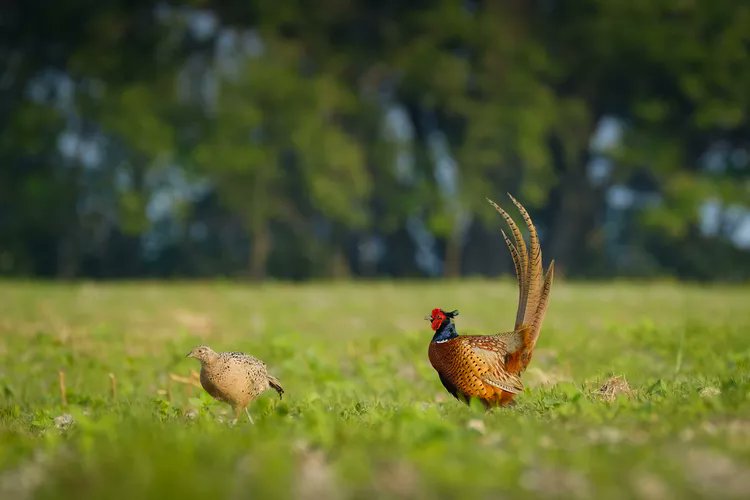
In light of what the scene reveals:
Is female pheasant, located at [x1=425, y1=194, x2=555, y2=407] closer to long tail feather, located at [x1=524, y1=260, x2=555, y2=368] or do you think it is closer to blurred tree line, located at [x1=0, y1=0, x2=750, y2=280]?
long tail feather, located at [x1=524, y1=260, x2=555, y2=368]

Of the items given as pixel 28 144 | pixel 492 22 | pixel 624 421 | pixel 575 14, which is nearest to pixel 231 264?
pixel 28 144

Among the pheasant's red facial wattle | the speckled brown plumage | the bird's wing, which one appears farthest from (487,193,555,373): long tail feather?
the speckled brown plumage

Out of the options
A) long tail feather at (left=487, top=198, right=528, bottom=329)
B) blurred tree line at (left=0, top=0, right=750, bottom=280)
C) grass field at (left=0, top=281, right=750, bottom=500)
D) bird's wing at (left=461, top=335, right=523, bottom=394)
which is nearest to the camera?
grass field at (left=0, top=281, right=750, bottom=500)

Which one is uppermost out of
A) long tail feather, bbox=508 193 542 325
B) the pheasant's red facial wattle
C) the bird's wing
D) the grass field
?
long tail feather, bbox=508 193 542 325

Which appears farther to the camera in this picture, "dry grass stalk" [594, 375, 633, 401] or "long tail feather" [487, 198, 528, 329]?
"dry grass stalk" [594, 375, 633, 401]

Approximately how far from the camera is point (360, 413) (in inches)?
309

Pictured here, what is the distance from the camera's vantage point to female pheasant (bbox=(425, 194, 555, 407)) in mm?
7273

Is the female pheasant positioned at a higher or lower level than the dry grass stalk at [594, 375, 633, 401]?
higher

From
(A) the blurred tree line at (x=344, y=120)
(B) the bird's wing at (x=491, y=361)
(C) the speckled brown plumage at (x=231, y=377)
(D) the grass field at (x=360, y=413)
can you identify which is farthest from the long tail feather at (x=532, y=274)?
(A) the blurred tree line at (x=344, y=120)

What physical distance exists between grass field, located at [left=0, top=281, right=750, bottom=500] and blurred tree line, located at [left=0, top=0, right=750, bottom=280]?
506 inches

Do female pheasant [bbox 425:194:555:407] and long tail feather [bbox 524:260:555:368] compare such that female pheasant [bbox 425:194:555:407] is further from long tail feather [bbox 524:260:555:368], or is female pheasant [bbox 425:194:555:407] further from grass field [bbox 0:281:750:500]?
grass field [bbox 0:281:750:500]

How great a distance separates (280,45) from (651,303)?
1583cm

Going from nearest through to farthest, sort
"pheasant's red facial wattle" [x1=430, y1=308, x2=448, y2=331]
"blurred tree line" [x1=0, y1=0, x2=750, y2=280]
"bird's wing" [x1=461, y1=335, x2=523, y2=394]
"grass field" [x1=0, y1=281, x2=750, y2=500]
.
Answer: "grass field" [x1=0, y1=281, x2=750, y2=500], "bird's wing" [x1=461, y1=335, x2=523, y2=394], "pheasant's red facial wattle" [x1=430, y1=308, x2=448, y2=331], "blurred tree line" [x1=0, y1=0, x2=750, y2=280]

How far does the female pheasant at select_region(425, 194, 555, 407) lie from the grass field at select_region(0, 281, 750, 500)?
0.23m
